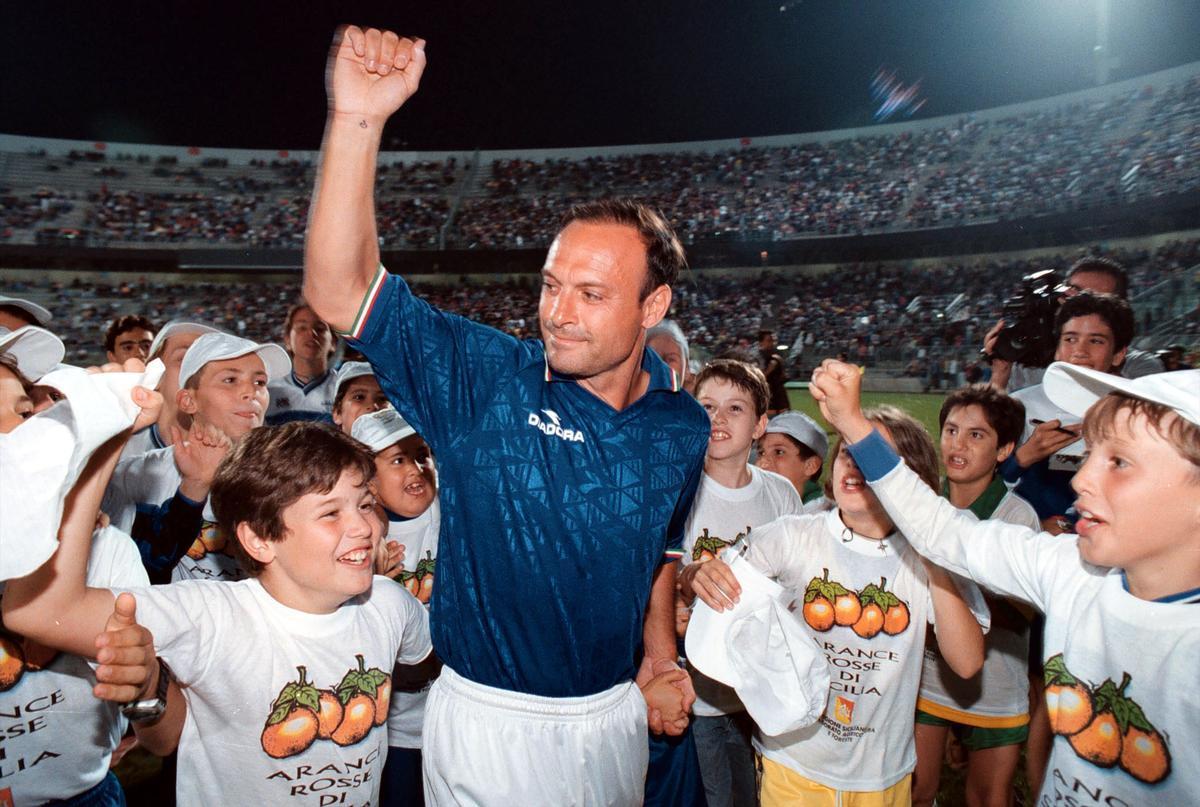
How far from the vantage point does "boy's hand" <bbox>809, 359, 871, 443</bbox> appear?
85.4 inches

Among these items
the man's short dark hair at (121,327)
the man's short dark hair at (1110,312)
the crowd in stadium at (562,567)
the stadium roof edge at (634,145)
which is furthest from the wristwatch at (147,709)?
the stadium roof edge at (634,145)

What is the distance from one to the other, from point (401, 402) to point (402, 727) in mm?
1728

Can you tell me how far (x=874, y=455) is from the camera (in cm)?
219

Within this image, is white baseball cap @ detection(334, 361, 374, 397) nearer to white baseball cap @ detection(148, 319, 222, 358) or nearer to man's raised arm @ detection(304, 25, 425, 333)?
white baseball cap @ detection(148, 319, 222, 358)

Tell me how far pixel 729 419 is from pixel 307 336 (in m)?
4.12

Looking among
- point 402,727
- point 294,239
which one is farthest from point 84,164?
point 402,727

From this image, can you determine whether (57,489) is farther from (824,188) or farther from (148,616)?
(824,188)

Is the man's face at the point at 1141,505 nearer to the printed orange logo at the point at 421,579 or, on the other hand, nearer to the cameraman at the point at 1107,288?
the printed orange logo at the point at 421,579

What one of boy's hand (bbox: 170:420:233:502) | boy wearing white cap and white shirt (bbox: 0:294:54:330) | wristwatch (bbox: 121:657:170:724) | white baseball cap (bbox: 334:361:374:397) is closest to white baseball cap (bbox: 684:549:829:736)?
wristwatch (bbox: 121:657:170:724)

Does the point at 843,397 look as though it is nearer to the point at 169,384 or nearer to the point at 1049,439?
the point at 1049,439

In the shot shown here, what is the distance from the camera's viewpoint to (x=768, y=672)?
8.40 ft

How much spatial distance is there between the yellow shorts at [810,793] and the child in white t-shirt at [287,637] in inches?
58.7

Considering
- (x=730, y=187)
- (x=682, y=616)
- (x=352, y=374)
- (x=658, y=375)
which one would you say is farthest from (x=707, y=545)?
(x=730, y=187)

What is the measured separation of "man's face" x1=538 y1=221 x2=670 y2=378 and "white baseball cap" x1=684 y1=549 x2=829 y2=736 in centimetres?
95
